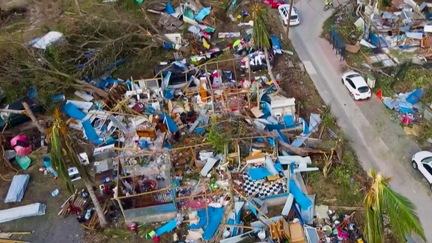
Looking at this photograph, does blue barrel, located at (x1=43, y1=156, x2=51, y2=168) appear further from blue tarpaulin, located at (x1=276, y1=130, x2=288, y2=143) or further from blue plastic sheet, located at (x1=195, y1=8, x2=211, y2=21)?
blue plastic sheet, located at (x1=195, y1=8, x2=211, y2=21)

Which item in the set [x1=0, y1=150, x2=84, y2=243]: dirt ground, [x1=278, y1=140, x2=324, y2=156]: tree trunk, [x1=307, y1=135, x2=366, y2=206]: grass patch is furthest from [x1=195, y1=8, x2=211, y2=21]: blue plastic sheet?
[x1=0, y1=150, x2=84, y2=243]: dirt ground

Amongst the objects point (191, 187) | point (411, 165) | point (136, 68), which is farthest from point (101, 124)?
point (411, 165)

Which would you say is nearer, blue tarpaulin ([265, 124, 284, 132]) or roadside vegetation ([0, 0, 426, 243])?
roadside vegetation ([0, 0, 426, 243])

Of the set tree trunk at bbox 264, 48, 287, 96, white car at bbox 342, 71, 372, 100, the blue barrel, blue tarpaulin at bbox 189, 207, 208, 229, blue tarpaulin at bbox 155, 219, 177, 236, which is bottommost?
blue tarpaulin at bbox 155, 219, 177, 236

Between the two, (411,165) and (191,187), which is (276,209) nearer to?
(191,187)

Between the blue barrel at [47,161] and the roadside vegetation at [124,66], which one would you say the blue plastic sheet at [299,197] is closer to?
the roadside vegetation at [124,66]

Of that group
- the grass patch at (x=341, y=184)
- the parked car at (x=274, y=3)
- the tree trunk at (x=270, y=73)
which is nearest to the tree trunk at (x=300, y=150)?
the grass patch at (x=341, y=184)
